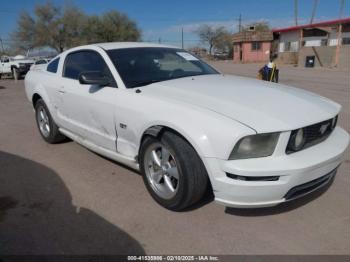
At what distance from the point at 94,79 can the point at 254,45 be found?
1658 inches

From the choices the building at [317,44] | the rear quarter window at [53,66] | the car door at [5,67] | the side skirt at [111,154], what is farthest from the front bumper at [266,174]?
the building at [317,44]

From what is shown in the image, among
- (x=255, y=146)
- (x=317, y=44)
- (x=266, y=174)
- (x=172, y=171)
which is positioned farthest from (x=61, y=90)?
(x=317, y=44)

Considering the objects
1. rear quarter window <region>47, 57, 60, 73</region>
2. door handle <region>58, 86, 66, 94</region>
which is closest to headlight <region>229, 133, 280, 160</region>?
door handle <region>58, 86, 66, 94</region>

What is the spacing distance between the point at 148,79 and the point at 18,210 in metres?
1.93

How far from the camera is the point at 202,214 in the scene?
9.93ft

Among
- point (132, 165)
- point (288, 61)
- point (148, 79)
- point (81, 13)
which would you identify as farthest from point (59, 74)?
point (81, 13)

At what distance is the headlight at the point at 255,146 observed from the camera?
8.14 feet

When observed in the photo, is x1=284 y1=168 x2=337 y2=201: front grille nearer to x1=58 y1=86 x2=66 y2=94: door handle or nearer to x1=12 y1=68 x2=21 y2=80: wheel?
x1=58 y1=86 x2=66 y2=94: door handle

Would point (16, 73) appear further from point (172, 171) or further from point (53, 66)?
point (172, 171)

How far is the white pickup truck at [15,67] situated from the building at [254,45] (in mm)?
29661

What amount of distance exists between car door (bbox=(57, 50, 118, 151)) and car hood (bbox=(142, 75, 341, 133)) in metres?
0.55

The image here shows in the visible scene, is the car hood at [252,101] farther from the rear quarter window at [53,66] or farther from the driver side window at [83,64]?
the rear quarter window at [53,66]

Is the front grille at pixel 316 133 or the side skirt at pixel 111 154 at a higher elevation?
the front grille at pixel 316 133

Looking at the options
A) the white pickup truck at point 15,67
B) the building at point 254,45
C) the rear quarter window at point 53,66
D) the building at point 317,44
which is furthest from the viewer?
the building at point 254,45
